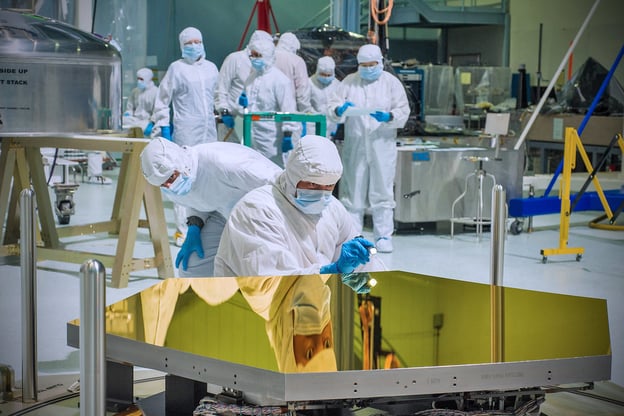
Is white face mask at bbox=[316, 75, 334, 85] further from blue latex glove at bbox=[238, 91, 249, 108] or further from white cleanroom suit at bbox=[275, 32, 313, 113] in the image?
blue latex glove at bbox=[238, 91, 249, 108]

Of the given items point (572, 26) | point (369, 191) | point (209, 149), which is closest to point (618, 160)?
point (572, 26)

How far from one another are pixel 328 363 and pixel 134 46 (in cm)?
1012

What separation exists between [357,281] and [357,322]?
1.57 ft

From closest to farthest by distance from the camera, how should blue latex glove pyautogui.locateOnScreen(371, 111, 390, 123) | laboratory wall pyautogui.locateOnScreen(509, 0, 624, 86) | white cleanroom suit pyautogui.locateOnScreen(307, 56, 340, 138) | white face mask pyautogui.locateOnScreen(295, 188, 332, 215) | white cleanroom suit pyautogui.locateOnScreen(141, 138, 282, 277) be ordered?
white face mask pyautogui.locateOnScreen(295, 188, 332, 215)
white cleanroom suit pyautogui.locateOnScreen(141, 138, 282, 277)
blue latex glove pyautogui.locateOnScreen(371, 111, 390, 123)
white cleanroom suit pyautogui.locateOnScreen(307, 56, 340, 138)
laboratory wall pyautogui.locateOnScreen(509, 0, 624, 86)

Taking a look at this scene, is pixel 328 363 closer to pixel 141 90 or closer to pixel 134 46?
pixel 141 90

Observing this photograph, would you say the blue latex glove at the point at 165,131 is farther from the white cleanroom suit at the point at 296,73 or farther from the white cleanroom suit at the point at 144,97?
the white cleanroom suit at the point at 144,97

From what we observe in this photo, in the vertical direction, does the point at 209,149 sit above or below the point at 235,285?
above

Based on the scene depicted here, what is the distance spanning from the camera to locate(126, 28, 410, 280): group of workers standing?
9.75 feet

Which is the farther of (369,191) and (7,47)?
(369,191)

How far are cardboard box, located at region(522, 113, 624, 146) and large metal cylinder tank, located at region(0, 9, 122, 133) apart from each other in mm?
8887

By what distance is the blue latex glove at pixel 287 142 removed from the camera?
683 centimetres

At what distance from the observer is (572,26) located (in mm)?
12633

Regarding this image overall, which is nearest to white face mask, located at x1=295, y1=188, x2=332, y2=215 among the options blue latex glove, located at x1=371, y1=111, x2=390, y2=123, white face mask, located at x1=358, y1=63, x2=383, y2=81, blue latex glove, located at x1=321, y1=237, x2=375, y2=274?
blue latex glove, located at x1=321, y1=237, x2=375, y2=274

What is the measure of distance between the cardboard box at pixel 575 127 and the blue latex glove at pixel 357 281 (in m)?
7.18
